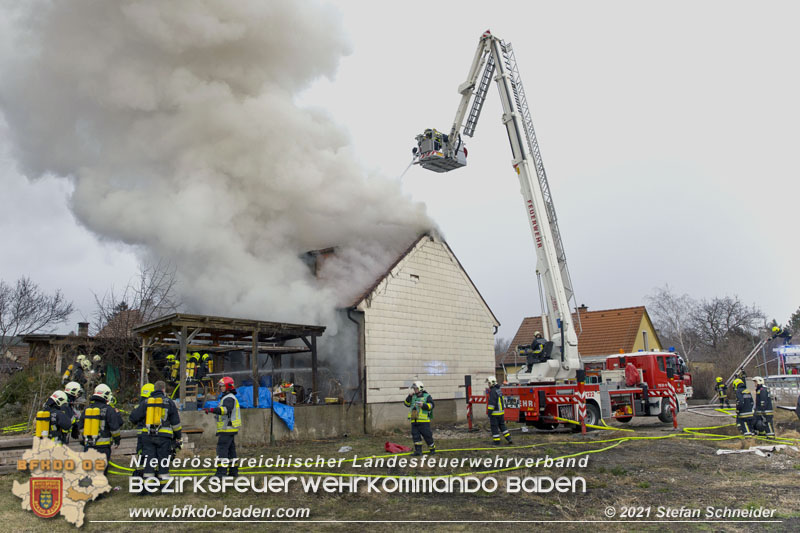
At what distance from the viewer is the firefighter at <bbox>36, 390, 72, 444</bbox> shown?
835 cm

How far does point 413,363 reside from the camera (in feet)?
59.3

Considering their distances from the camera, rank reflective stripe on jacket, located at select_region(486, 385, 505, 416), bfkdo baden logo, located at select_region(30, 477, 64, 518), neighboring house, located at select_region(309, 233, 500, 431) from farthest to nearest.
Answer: neighboring house, located at select_region(309, 233, 500, 431), reflective stripe on jacket, located at select_region(486, 385, 505, 416), bfkdo baden logo, located at select_region(30, 477, 64, 518)

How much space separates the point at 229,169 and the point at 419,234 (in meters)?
6.49

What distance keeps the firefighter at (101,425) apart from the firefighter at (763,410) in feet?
41.2

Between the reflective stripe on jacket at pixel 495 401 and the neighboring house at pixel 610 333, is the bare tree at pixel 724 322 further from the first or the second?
the reflective stripe on jacket at pixel 495 401

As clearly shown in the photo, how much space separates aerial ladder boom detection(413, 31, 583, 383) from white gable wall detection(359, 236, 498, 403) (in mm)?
3752

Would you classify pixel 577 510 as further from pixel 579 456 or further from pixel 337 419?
pixel 337 419

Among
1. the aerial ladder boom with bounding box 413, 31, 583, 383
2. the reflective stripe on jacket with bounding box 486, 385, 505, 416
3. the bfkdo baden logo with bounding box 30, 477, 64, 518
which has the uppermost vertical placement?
the aerial ladder boom with bounding box 413, 31, 583, 383

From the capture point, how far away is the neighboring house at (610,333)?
31391 millimetres

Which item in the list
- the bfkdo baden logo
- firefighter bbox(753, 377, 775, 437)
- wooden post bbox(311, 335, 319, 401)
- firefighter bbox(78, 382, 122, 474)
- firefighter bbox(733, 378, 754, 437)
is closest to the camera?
the bfkdo baden logo

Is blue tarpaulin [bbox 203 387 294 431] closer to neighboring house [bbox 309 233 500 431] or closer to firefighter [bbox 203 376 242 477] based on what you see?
neighboring house [bbox 309 233 500 431]

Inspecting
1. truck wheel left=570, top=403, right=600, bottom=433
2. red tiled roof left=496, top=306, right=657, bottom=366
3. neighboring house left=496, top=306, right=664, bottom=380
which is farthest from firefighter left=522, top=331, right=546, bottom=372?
red tiled roof left=496, top=306, right=657, bottom=366

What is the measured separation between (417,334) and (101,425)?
37.2ft

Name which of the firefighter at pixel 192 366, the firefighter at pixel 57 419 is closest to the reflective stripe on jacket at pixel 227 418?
the firefighter at pixel 57 419
